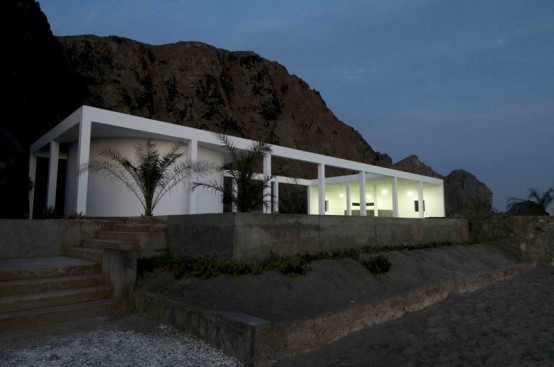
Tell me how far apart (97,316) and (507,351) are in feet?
17.8

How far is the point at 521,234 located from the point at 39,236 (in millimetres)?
13686

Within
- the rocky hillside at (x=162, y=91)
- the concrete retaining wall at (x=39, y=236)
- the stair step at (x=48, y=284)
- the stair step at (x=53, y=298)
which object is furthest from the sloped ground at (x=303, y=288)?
the rocky hillside at (x=162, y=91)

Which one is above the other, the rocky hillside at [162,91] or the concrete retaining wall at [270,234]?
the rocky hillside at [162,91]

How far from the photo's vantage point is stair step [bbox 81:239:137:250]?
6.50 metres

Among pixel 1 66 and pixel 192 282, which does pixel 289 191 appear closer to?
pixel 1 66

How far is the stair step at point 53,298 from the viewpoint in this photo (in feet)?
14.9

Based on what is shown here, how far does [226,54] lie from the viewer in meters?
53.1

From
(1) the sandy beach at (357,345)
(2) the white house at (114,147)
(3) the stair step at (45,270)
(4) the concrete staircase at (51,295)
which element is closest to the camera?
(1) the sandy beach at (357,345)

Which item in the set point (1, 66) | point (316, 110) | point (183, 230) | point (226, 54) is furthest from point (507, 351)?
point (316, 110)

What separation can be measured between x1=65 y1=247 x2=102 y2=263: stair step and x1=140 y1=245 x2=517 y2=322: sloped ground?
1.33 meters

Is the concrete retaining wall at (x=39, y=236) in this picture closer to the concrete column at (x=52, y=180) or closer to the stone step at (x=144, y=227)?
the stone step at (x=144, y=227)

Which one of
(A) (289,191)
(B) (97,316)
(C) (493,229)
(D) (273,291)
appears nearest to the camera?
(D) (273,291)

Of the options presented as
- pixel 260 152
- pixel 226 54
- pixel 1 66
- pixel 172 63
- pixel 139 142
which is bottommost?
pixel 260 152

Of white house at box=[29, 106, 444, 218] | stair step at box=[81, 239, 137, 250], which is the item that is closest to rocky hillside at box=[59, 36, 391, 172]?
white house at box=[29, 106, 444, 218]
